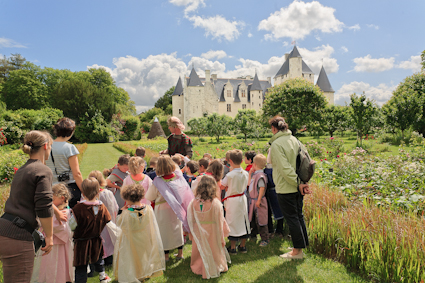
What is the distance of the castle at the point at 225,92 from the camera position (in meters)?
49.4

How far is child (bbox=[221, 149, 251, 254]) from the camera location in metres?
3.85

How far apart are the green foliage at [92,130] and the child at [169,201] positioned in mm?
28849

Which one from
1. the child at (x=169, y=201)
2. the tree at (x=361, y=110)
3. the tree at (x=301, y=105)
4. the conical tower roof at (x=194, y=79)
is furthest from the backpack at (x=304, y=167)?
the conical tower roof at (x=194, y=79)

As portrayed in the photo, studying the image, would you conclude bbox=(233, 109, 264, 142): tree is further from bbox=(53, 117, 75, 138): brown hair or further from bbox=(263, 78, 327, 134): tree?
bbox=(53, 117, 75, 138): brown hair

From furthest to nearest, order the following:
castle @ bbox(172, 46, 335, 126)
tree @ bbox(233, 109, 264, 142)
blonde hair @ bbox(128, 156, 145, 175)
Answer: castle @ bbox(172, 46, 335, 126) < tree @ bbox(233, 109, 264, 142) < blonde hair @ bbox(128, 156, 145, 175)

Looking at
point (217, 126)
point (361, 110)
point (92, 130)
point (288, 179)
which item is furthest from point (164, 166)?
point (92, 130)

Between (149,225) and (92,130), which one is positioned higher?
(92,130)

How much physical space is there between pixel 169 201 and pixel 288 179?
1671mm

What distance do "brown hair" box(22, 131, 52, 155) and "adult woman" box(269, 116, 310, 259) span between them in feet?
8.93

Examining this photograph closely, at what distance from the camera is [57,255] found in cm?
287

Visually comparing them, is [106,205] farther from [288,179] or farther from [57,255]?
[288,179]

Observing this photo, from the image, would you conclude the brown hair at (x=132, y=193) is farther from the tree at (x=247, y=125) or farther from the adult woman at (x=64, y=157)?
the tree at (x=247, y=125)

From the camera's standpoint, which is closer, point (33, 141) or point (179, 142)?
point (33, 141)

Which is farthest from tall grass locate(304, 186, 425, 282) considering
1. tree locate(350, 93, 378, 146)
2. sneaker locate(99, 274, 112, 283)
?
tree locate(350, 93, 378, 146)
